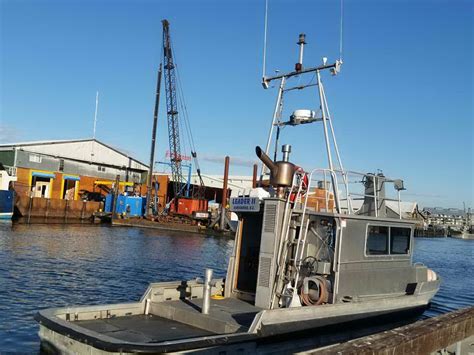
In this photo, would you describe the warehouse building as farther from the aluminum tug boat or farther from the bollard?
the bollard

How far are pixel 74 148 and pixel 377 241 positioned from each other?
52.4 metres

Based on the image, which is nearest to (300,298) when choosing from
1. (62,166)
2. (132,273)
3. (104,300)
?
(104,300)

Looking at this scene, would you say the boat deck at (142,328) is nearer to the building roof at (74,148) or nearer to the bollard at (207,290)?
the bollard at (207,290)

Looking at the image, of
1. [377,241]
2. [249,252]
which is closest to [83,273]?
[249,252]

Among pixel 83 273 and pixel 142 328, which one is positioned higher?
pixel 142 328

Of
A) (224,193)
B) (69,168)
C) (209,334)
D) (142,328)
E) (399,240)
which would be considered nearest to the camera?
(209,334)

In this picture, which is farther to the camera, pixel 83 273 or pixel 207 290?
pixel 83 273

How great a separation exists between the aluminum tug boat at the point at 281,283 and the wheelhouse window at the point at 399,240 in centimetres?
2

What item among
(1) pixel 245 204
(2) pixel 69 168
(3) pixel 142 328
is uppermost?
(2) pixel 69 168

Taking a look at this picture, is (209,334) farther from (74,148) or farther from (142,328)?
(74,148)

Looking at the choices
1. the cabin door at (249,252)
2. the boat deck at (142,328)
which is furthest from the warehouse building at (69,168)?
the boat deck at (142,328)

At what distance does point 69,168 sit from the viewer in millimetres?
55094

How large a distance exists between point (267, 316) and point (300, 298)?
1940 mm

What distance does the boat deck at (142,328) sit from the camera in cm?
706
